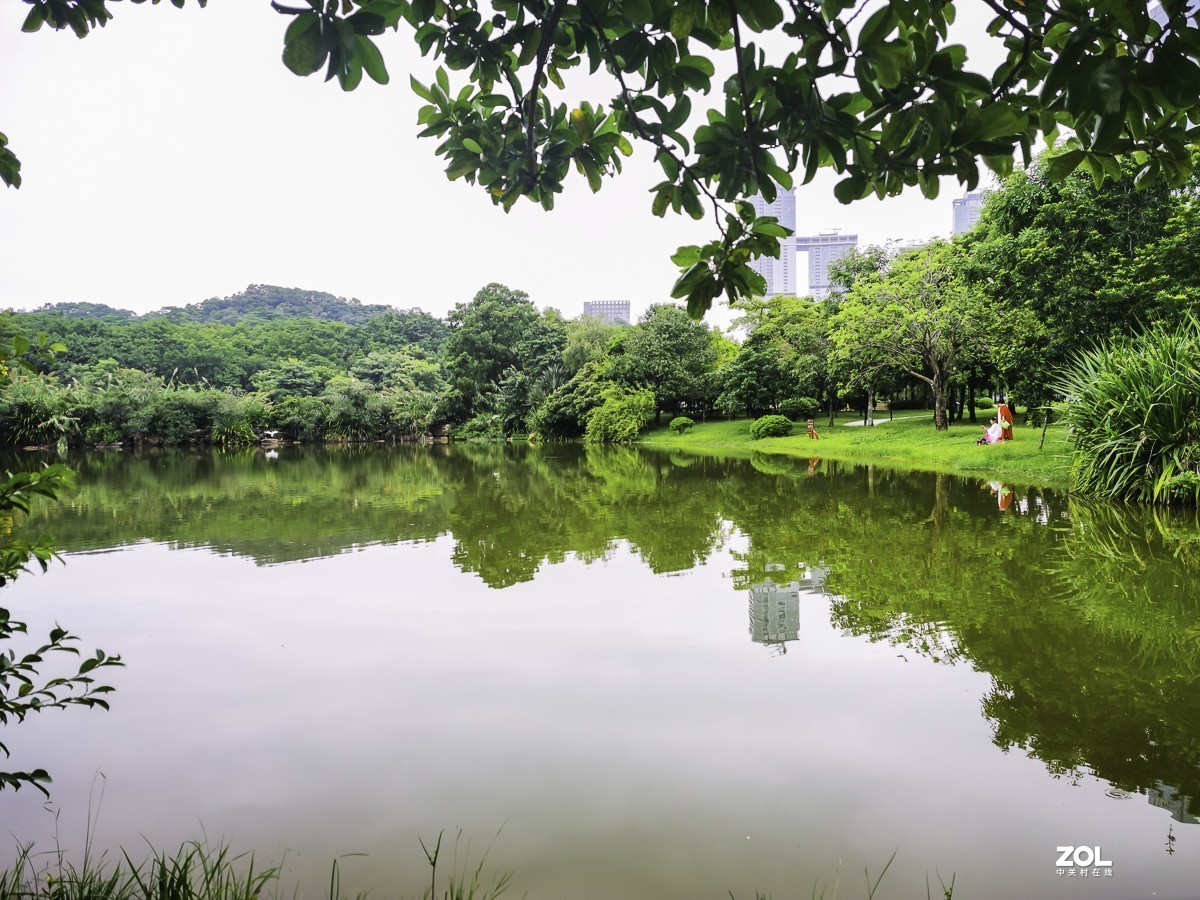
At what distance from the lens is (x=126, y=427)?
34.0 meters

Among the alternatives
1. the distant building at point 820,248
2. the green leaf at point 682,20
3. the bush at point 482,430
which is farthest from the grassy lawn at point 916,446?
the distant building at point 820,248

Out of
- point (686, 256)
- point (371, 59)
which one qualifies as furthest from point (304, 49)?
point (686, 256)

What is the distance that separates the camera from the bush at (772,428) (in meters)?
25.1

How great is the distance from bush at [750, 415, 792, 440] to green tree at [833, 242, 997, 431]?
4814 millimetres

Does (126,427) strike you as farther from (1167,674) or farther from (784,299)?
(1167,674)

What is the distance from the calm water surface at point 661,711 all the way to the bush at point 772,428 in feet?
56.4

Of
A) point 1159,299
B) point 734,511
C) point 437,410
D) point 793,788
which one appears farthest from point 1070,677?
point 437,410

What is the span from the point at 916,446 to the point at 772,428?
7478 millimetres

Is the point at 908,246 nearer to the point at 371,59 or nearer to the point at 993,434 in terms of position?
the point at 993,434

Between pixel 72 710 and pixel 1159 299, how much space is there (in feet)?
48.5

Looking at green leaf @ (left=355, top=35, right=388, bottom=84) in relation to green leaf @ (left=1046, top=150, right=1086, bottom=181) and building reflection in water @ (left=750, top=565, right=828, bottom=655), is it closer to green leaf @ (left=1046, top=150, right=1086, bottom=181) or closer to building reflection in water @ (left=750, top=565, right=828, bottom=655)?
green leaf @ (left=1046, top=150, right=1086, bottom=181)

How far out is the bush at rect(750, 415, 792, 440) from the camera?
2512 cm

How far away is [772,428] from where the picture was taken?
2519 cm

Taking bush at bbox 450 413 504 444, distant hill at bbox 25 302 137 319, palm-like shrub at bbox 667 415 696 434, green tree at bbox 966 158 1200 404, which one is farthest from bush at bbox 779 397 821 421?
distant hill at bbox 25 302 137 319
